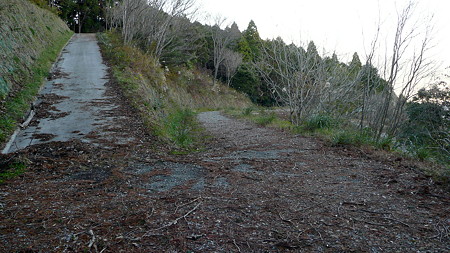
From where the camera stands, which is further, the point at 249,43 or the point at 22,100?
the point at 249,43

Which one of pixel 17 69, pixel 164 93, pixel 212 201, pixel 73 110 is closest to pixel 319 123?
pixel 212 201

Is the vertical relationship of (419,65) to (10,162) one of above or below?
above

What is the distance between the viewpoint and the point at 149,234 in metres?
2.51

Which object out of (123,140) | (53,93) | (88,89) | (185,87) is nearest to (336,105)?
(123,140)

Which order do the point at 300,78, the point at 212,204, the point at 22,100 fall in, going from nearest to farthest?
the point at 212,204, the point at 22,100, the point at 300,78

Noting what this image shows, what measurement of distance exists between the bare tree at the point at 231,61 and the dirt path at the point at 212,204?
3042cm

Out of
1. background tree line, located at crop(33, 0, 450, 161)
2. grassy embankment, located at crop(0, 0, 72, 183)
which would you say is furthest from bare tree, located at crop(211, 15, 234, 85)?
grassy embankment, located at crop(0, 0, 72, 183)

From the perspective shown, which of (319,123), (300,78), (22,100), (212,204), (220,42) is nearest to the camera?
(212,204)

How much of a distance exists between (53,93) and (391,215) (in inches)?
387

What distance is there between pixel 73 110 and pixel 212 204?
6.27 meters

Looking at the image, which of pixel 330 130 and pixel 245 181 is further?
pixel 330 130

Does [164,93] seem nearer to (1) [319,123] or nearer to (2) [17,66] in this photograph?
(2) [17,66]

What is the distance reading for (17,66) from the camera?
9.47 m

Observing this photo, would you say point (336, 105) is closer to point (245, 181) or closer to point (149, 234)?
point (245, 181)
